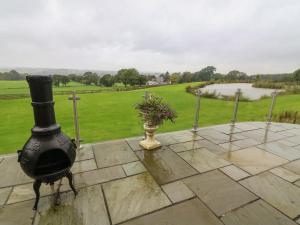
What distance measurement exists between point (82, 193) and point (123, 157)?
959mm

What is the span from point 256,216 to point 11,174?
307 centimetres

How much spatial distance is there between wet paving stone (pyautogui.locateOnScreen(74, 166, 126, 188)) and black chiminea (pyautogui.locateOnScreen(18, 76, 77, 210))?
1.59 feet

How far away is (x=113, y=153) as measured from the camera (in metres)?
2.88

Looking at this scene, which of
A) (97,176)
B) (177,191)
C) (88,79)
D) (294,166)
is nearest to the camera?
(177,191)

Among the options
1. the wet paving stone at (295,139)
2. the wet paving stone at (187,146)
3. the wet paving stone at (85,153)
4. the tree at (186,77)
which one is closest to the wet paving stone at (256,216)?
the wet paving stone at (187,146)

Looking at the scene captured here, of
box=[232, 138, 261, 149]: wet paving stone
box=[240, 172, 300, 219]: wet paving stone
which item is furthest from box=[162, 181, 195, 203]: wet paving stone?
box=[232, 138, 261, 149]: wet paving stone

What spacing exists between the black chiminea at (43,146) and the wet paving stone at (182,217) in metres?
0.90

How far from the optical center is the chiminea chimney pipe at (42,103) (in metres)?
1.51

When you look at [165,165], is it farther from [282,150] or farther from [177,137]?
[282,150]

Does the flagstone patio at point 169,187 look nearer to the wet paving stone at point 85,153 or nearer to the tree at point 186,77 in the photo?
the wet paving stone at point 85,153

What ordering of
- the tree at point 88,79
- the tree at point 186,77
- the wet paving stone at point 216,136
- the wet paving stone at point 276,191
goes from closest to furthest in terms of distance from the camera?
the wet paving stone at point 276,191 < the wet paving stone at point 216,136 < the tree at point 88,79 < the tree at point 186,77

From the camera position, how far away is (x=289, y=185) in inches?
81.8

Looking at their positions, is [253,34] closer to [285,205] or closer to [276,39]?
[276,39]

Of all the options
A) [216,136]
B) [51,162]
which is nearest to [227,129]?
[216,136]
